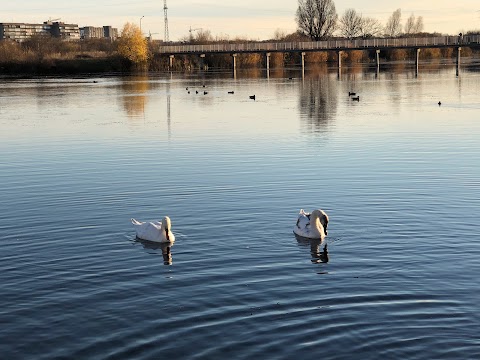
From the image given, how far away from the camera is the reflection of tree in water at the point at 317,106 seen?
4475 cm

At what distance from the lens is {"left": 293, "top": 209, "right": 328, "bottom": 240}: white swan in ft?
59.6

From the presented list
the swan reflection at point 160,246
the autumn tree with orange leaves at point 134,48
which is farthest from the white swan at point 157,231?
the autumn tree with orange leaves at point 134,48

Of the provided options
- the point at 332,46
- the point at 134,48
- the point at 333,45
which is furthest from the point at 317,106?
the point at 134,48

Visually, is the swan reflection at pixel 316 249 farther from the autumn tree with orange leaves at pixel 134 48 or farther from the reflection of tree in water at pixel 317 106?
the autumn tree with orange leaves at pixel 134 48

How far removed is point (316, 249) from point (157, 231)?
144 inches

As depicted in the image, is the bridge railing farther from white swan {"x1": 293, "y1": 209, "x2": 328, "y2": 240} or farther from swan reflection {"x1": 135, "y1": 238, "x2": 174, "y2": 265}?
swan reflection {"x1": 135, "y1": 238, "x2": 174, "y2": 265}

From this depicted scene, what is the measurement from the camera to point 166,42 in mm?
174875

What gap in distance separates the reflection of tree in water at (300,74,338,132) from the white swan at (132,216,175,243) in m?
23.9

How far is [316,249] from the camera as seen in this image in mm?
17609

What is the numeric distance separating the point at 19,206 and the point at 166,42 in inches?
6123

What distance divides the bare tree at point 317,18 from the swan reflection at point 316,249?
182562 mm

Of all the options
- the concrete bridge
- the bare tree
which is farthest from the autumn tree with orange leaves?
the bare tree

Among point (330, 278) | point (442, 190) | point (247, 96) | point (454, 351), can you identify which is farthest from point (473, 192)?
point (247, 96)

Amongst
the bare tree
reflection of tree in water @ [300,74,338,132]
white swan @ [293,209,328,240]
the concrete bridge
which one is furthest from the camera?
the bare tree
